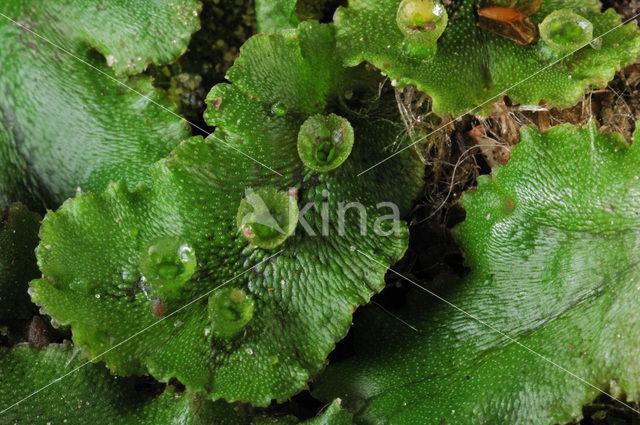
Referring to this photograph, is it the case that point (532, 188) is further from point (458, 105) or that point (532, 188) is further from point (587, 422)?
point (587, 422)

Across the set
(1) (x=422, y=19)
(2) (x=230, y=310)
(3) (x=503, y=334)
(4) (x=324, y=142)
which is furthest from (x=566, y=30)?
(2) (x=230, y=310)

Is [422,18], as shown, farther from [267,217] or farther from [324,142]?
[267,217]

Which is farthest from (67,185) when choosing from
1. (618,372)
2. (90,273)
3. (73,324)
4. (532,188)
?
(618,372)

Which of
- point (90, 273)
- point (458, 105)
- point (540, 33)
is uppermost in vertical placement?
point (540, 33)

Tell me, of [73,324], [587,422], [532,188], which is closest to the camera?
[73,324]

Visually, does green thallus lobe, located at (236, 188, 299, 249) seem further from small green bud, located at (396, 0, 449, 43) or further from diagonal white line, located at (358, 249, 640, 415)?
small green bud, located at (396, 0, 449, 43)

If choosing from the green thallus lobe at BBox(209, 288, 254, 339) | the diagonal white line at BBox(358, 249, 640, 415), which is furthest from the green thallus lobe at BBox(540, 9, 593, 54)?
the green thallus lobe at BBox(209, 288, 254, 339)

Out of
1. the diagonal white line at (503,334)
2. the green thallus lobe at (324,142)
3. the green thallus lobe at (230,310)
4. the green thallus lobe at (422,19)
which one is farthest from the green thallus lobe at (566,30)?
the green thallus lobe at (230,310)
